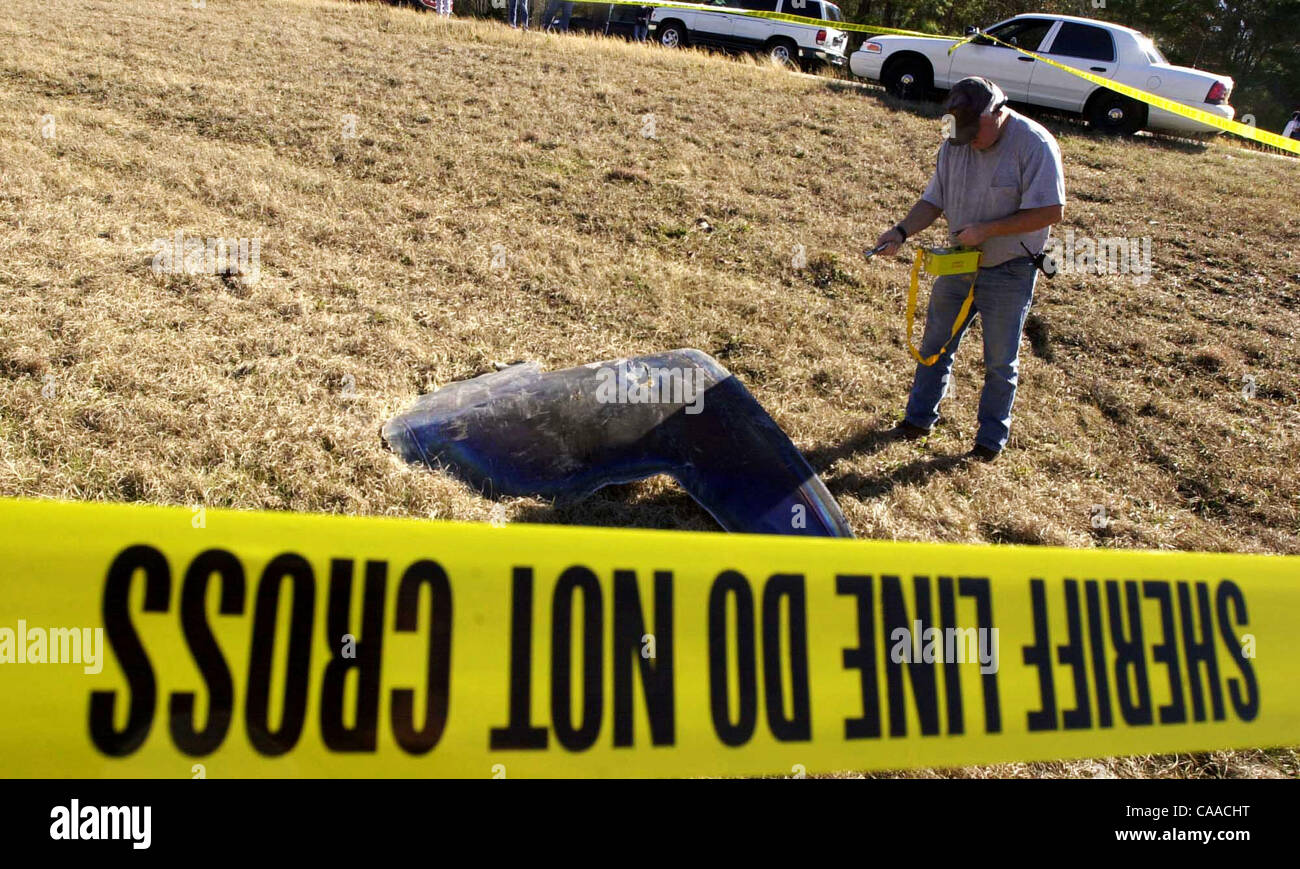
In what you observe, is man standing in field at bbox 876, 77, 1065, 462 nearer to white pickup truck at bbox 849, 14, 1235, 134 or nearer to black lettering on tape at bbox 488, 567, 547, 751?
black lettering on tape at bbox 488, 567, 547, 751

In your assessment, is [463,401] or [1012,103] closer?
[463,401]

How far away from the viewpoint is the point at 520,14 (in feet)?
42.8

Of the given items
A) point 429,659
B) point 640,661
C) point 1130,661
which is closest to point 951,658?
point 1130,661

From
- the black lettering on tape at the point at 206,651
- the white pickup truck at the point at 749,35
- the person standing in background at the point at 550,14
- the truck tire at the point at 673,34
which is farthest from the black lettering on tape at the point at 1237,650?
the person standing in background at the point at 550,14

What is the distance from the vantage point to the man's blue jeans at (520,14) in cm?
1293

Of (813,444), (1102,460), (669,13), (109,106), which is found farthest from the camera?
(669,13)

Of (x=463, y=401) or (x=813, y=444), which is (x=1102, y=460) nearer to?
(x=813, y=444)

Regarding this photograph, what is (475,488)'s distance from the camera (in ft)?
11.1

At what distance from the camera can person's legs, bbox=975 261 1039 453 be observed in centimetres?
381

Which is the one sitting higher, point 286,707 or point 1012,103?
point 1012,103

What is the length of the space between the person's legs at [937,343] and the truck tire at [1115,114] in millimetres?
8294
